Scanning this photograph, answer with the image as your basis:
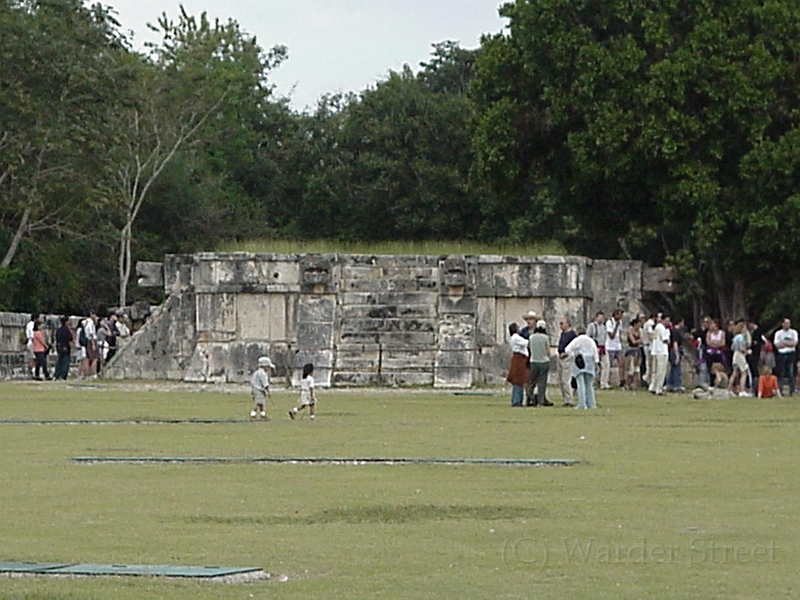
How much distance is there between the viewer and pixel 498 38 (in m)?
36.1

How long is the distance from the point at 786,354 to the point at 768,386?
1540 mm

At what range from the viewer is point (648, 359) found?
1251 inches

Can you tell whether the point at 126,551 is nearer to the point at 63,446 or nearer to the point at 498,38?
the point at 63,446

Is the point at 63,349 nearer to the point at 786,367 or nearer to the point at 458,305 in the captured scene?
the point at 458,305

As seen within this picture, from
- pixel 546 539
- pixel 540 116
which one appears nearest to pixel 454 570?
pixel 546 539

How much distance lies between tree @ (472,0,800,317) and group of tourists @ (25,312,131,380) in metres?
9.29

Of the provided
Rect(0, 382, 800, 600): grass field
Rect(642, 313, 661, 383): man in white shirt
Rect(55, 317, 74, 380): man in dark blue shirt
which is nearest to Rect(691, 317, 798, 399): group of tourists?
Rect(642, 313, 661, 383): man in white shirt

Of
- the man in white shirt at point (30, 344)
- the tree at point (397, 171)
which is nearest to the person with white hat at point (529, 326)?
the man in white shirt at point (30, 344)

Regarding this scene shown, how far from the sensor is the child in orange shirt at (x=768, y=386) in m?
28.4

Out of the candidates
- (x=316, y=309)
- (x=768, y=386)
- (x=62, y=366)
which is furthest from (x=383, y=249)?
(x=768, y=386)

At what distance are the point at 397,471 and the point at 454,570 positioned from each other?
545 centimetres

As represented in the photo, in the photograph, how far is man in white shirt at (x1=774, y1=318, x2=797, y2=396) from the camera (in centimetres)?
2939

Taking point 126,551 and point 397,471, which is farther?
point 397,471

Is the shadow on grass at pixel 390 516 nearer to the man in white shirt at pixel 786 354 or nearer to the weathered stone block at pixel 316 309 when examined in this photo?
the man in white shirt at pixel 786 354
